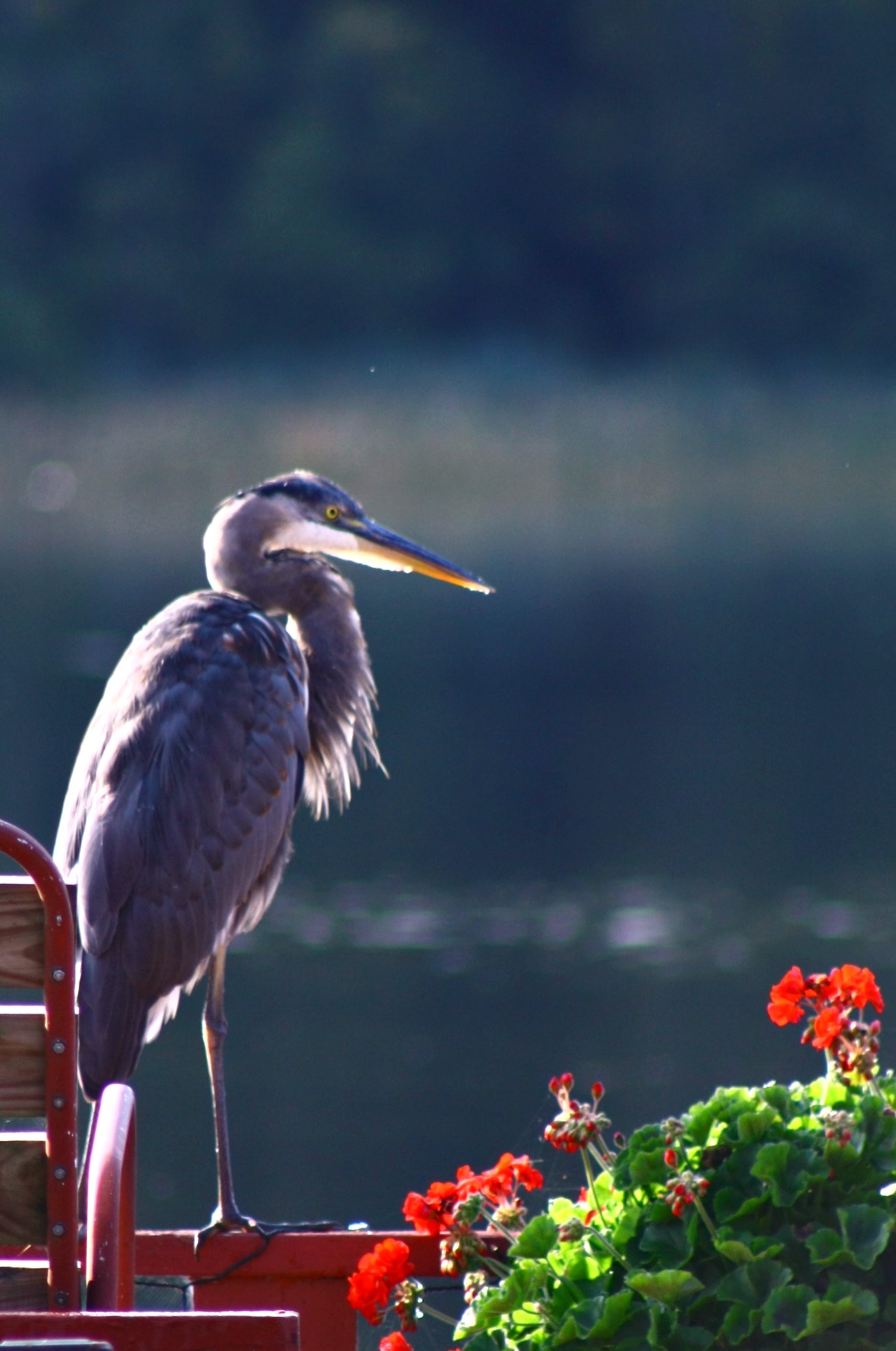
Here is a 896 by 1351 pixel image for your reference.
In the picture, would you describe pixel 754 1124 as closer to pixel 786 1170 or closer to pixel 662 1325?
pixel 786 1170

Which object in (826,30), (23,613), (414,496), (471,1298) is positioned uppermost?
(826,30)

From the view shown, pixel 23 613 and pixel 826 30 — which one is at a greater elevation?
pixel 826 30

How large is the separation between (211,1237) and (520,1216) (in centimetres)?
71

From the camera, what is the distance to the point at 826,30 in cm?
5431

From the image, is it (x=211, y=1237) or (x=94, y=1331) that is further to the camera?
(x=211, y=1237)

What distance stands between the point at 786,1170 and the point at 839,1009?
20cm

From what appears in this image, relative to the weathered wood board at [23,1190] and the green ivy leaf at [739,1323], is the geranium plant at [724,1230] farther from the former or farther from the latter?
the weathered wood board at [23,1190]

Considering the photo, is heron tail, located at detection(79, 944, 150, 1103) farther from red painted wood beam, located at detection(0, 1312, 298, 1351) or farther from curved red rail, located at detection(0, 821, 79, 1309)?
red painted wood beam, located at detection(0, 1312, 298, 1351)

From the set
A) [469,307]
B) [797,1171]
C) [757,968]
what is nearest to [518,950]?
[757,968]

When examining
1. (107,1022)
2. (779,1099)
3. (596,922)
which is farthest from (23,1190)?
(596,922)

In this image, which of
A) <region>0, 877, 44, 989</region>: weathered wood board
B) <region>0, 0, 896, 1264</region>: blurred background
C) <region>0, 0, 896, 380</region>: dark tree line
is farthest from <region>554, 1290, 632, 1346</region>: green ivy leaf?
<region>0, 0, 896, 380</region>: dark tree line

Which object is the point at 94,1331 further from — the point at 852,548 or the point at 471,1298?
the point at 852,548

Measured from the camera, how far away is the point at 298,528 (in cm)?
420

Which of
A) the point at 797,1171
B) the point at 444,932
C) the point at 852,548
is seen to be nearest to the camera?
the point at 797,1171
